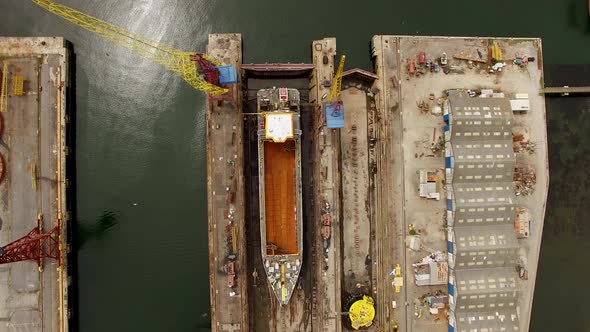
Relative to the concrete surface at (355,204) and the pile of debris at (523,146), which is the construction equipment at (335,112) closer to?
the concrete surface at (355,204)

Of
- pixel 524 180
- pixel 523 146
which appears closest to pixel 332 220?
pixel 524 180

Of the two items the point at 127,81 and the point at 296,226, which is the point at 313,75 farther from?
the point at 127,81

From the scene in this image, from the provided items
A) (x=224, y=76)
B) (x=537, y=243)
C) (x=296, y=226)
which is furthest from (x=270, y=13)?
(x=537, y=243)

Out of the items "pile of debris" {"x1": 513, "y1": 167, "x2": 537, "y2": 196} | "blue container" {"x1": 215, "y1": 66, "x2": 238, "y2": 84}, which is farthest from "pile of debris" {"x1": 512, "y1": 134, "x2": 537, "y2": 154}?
"blue container" {"x1": 215, "y1": 66, "x2": 238, "y2": 84}

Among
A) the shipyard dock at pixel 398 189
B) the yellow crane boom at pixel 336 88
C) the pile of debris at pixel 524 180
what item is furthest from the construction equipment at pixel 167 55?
the pile of debris at pixel 524 180

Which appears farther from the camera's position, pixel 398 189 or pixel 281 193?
pixel 398 189

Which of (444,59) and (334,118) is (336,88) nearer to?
(334,118)
